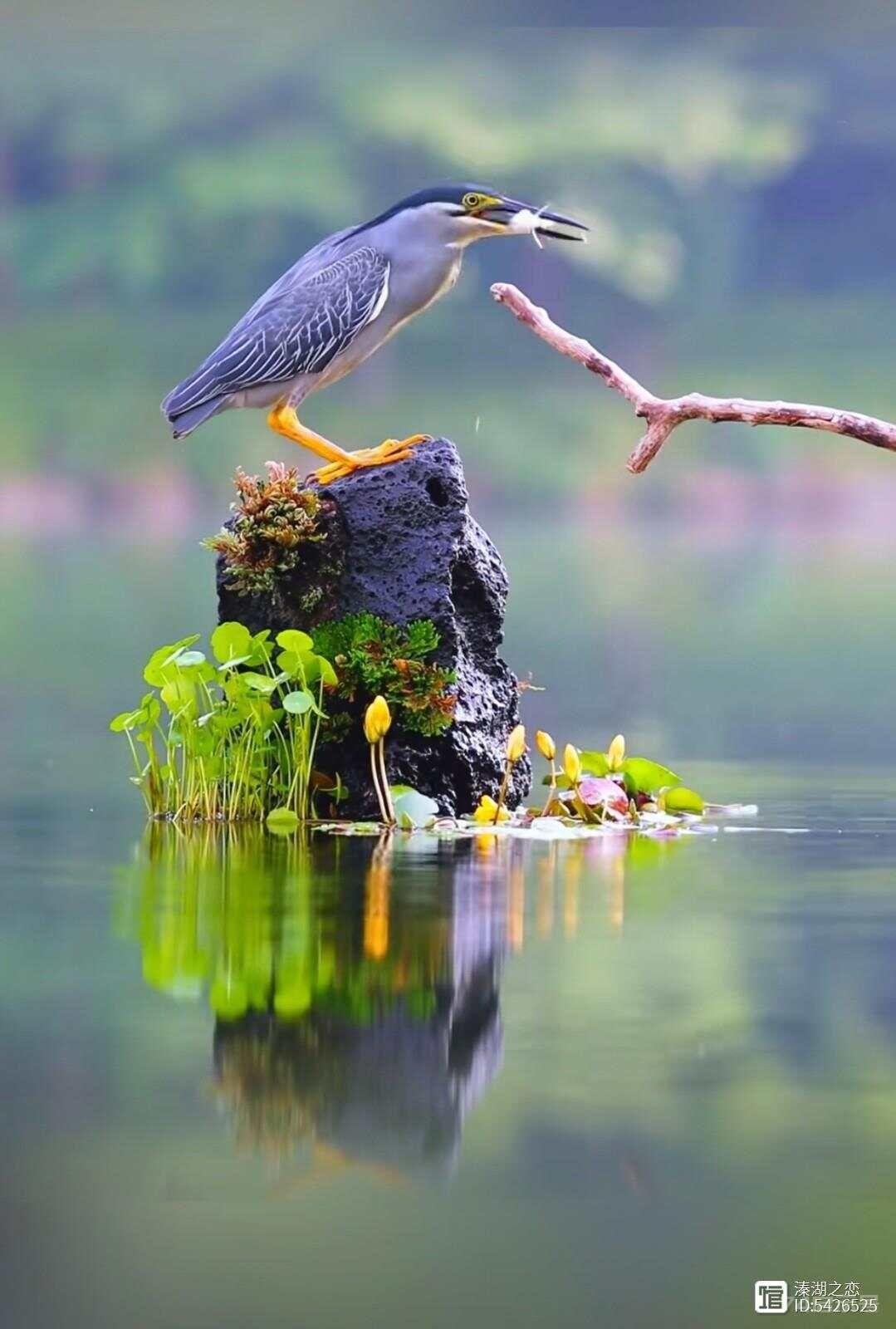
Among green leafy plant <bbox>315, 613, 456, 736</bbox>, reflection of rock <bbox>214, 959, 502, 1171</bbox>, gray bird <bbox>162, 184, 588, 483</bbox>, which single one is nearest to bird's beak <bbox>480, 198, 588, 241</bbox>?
gray bird <bbox>162, 184, 588, 483</bbox>

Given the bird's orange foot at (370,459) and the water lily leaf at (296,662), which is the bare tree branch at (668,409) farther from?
the water lily leaf at (296,662)

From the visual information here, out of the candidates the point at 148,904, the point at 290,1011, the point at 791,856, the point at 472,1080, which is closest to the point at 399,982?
the point at 290,1011

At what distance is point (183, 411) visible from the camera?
6.52 meters

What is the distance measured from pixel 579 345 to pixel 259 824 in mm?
1829

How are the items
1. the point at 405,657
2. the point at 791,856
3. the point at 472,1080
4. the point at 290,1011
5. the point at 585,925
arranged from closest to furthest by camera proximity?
the point at 472,1080, the point at 290,1011, the point at 585,925, the point at 791,856, the point at 405,657

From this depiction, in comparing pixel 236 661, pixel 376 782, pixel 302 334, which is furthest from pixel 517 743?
pixel 302 334

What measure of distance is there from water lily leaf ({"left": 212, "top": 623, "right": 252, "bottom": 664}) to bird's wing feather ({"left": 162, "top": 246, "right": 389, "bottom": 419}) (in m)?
0.73

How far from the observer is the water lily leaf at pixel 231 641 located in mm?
6320

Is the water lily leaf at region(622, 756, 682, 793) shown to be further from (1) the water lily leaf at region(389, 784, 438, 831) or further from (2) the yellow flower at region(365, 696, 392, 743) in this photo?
(2) the yellow flower at region(365, 696, 392, 743)

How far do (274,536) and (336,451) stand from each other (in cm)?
37

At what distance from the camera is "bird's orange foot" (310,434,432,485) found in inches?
255

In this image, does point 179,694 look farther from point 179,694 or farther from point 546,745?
point 546,745

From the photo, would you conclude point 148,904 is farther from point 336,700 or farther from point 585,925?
point 336,700

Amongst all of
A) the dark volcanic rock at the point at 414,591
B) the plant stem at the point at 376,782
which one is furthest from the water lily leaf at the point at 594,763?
the plant stem at the point at 376,782
